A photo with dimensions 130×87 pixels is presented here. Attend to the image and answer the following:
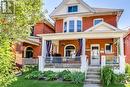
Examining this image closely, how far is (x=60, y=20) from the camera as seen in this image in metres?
28.2

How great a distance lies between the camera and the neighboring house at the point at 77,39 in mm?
23219

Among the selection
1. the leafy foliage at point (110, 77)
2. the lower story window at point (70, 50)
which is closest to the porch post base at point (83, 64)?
the leafy foliage at point (110, 77)

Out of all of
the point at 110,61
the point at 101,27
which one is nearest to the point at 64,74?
the point at 110,61

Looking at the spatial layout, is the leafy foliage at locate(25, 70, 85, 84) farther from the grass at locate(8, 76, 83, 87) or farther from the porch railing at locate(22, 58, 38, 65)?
the porch railing at locate(22, 58, 38, 65)

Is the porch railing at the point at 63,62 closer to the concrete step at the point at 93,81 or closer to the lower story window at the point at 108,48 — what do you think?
the concrete step at the point at 93,81

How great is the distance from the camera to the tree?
32.6 ft

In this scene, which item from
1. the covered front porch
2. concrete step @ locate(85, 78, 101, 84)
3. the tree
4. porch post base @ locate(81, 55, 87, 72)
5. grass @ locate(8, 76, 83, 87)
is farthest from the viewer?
the covered front porch

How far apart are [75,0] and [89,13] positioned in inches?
98.9

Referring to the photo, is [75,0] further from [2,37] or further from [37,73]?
[2,37]

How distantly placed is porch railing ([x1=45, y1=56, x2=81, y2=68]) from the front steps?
134cm

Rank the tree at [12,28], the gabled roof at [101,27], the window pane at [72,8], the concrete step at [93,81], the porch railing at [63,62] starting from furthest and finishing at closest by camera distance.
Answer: the window pane at [72,8] → the gabled roof at [101,27] → the porch railing at [63,62] → the concrete step at [93,81] → the tree at [12,28]

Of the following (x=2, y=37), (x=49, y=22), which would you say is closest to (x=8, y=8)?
(x=2, y=37)

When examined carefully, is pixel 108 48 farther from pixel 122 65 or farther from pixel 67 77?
pixel 67 77

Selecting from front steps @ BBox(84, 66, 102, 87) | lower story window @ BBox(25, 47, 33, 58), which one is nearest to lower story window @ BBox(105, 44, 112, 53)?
front steps @ BBox(84, 66, 102, 87)
